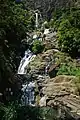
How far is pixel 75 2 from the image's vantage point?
32062 millimetres

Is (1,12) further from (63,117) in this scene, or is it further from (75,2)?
(75,2)

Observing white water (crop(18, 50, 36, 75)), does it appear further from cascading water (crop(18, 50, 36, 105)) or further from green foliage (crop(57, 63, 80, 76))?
green foliage (crop(57, 63, 80, 76))

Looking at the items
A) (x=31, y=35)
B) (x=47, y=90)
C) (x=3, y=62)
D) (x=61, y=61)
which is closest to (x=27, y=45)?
(x=31, y=35)

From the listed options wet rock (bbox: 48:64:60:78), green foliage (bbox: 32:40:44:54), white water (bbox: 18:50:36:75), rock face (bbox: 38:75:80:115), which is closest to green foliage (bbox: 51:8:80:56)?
green foliage (bbox: 32:40:44:54)

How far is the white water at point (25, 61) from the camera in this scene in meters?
20.9

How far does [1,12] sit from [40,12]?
24.4 metres

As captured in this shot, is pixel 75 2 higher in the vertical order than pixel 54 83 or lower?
higher

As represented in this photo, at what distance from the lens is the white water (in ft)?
68.7

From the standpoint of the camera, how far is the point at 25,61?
22078mm

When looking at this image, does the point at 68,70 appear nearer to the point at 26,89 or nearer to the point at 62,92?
the point at 26,89

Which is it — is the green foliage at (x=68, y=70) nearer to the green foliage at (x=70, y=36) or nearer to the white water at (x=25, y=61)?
the green foliage at (x=70, y=36)

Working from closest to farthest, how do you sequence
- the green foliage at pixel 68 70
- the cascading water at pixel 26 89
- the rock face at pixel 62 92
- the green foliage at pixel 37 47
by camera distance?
the rock face at pixel 62 92, the cascading water at pixel 26 89, the green foliage at pixel 68 70, the green foliage at pixel 37 47

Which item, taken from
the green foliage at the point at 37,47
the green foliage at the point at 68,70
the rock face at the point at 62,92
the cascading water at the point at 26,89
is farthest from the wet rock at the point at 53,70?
the green foliage at the point at 37,47

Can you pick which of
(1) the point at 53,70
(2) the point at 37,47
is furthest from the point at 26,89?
(2) the point at 37,47
